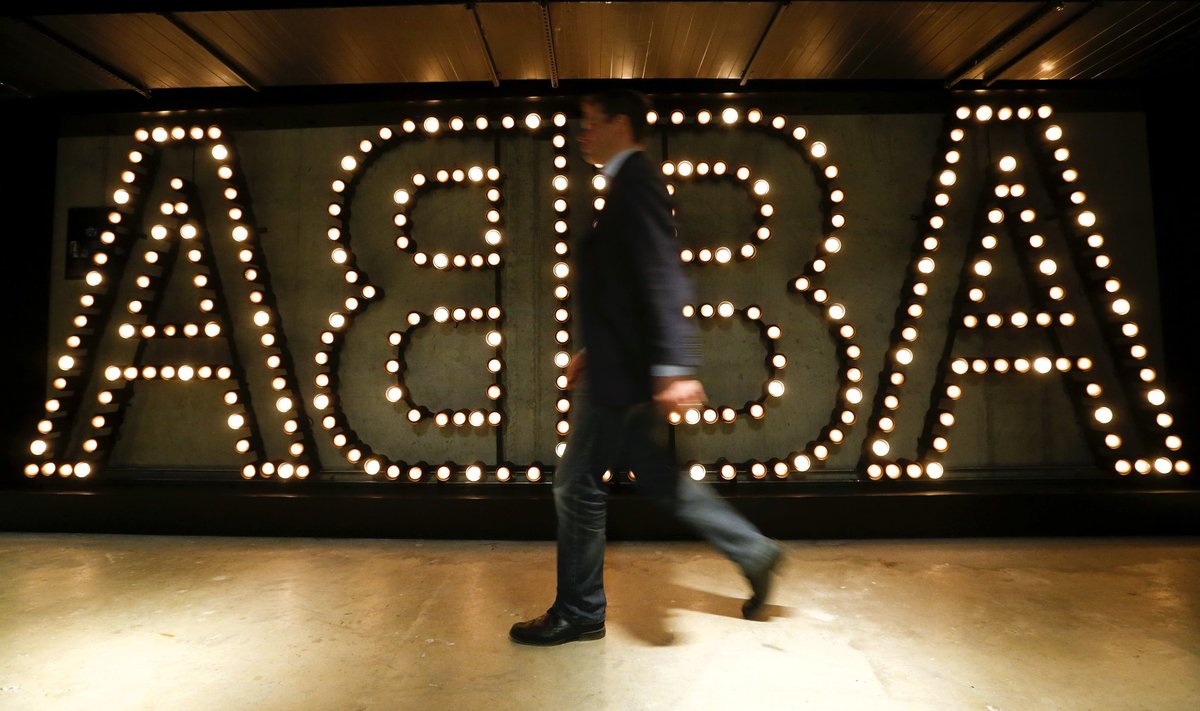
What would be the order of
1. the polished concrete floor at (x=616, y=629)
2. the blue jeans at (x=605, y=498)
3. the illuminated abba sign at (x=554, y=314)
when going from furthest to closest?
1. the illuminated abba sign at (x=554, y=314)
2. the blue jeans at (x=605, y=498)
3. the polished concrete floor at (x=616, y=629)

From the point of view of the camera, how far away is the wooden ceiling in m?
2.81

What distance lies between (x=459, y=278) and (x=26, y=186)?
3.22m

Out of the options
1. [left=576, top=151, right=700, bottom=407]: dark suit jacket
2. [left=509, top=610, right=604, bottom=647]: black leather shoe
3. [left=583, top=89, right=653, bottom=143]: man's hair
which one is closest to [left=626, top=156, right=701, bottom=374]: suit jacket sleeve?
[left=576, top=151, right=700, bottom=407]: dark suit jacket

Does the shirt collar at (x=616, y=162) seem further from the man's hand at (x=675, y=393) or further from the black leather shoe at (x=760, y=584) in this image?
the black leather shoe at (x=760, y=584)

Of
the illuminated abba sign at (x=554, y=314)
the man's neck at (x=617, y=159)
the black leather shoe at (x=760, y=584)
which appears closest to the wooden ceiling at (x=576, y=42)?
the illuminated abba sign at (x=554, y=314)

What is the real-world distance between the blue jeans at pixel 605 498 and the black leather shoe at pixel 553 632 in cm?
3

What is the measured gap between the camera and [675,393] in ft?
5.52

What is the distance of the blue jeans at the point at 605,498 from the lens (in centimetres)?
181

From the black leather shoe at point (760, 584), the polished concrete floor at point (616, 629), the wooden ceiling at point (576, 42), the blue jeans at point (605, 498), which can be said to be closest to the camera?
the polished concrete floor at point (616, 629)

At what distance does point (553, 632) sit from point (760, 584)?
0.78m

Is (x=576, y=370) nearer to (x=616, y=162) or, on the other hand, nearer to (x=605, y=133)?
(x=616, y=162)

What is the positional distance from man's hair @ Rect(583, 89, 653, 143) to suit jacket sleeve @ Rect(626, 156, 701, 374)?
10.8 inches

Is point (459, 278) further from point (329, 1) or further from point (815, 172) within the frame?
point (815, 172)

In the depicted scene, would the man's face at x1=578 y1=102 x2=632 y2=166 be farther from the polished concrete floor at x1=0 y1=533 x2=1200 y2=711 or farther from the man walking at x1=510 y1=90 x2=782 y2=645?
the polished concrete floor at x1=0 y1=533 x2=1200 y2=711
